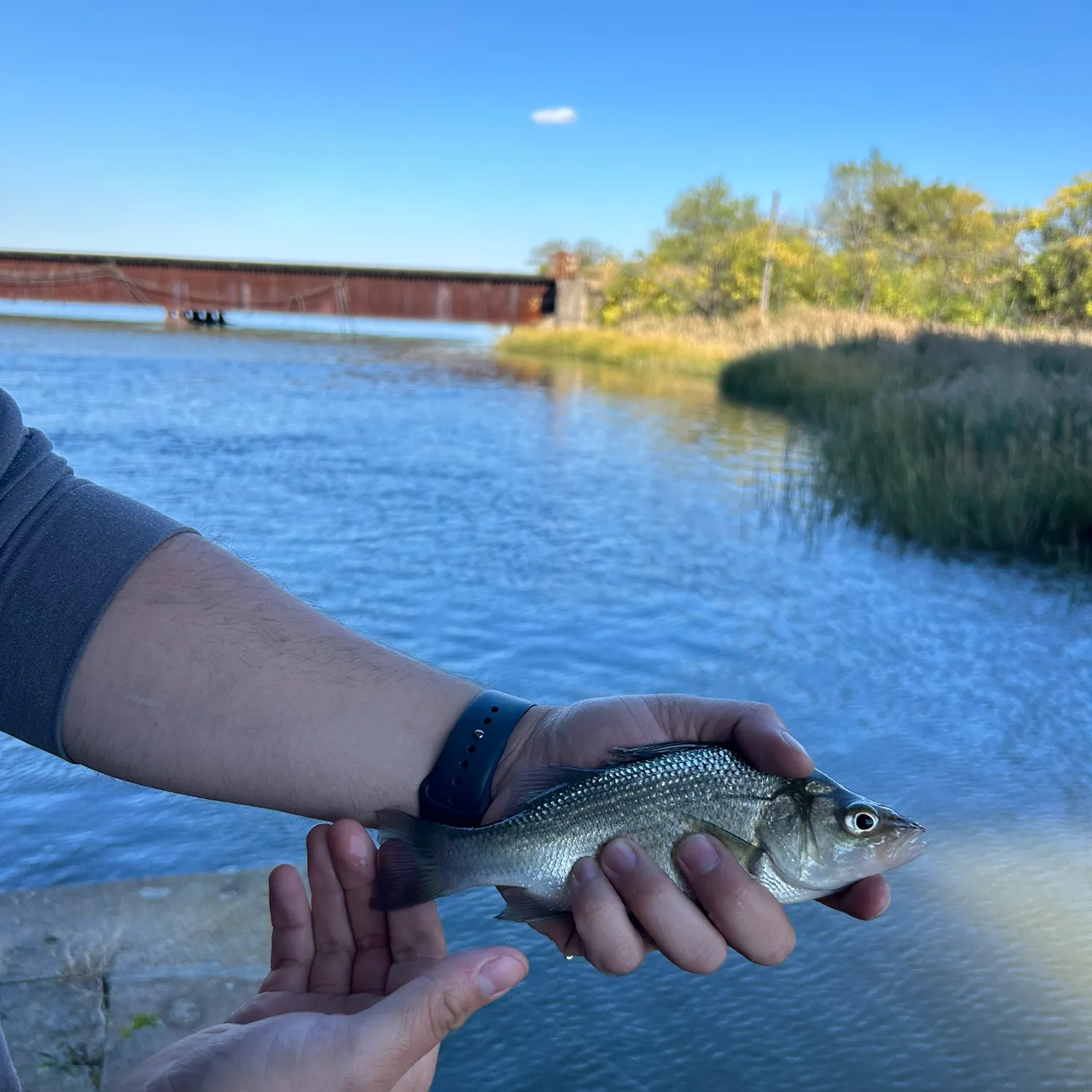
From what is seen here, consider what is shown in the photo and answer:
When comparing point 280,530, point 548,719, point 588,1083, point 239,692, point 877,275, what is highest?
point 877,275

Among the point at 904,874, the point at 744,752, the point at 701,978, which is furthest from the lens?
the point at 904,874

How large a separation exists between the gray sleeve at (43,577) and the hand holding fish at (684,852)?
0.62m

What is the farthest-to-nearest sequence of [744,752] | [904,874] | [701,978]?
[904,874], [701,978], [744,752]

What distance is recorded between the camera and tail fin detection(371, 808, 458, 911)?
169 cm

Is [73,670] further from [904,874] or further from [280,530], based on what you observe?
[280,530]

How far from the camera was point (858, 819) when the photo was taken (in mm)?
1677

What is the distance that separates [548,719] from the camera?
2111 millimetres

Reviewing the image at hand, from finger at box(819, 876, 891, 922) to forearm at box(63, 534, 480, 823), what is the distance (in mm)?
832

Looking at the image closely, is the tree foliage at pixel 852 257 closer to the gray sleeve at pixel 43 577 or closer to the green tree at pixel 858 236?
the green tree at pixel 858 236

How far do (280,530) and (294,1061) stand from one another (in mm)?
5732

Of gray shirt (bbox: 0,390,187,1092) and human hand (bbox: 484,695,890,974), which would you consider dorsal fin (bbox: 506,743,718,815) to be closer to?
human hand (bbox: 484,695,890,974)

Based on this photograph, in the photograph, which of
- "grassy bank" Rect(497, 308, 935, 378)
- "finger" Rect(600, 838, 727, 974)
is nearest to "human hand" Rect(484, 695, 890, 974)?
"finger" Rect(600, 838, 727, 974)

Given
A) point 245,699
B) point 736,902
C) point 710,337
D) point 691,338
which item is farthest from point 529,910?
point 691,338

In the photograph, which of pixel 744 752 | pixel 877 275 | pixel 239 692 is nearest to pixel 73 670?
pixel 239 692
